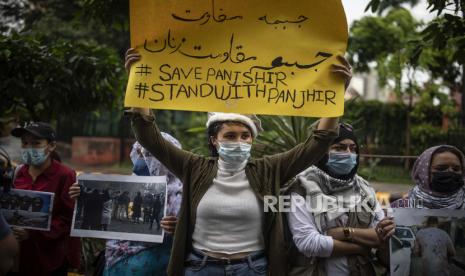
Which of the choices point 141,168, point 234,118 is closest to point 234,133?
point 234,118

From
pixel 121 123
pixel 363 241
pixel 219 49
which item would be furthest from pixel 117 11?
pixel 121 123

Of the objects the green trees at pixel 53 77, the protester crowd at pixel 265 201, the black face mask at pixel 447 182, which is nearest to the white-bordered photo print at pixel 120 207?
the protester crowd at pixel 265 201

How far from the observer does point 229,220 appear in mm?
2500

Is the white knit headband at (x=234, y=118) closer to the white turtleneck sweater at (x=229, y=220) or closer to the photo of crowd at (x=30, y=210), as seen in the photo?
the white turtleneck sweater at (x=229, y=220)

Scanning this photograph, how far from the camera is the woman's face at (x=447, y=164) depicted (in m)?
2.80

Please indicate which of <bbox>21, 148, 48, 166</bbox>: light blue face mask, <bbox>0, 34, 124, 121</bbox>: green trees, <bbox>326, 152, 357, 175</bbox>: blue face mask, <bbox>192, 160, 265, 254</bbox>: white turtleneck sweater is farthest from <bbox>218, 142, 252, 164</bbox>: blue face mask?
<bbox>0, 34, 124, 121</bbox>: green trees

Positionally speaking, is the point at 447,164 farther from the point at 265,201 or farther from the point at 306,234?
the point at 265,201

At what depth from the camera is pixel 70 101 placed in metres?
5.59

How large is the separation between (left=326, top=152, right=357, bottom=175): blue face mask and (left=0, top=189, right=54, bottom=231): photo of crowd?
1794mm

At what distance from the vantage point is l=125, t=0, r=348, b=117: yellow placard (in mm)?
2531

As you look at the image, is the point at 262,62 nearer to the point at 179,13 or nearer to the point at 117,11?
the point at 179,13

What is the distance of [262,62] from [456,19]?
156 cm

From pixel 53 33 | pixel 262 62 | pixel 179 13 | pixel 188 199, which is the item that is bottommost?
pixel 188 199

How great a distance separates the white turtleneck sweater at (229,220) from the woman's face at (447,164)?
1.06m
